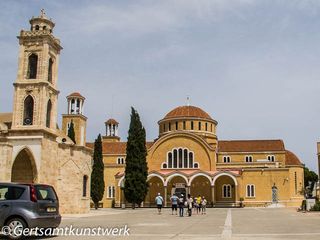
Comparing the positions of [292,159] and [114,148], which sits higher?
[114,148]

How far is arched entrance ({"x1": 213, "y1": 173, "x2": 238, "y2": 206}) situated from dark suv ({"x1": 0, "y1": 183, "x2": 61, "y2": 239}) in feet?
145

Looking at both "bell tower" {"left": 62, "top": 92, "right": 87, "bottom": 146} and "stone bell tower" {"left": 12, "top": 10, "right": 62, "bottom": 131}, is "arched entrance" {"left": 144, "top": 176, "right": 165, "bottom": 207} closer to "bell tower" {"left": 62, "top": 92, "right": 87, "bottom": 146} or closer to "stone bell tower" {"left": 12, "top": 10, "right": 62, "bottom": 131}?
"bell tower" {"left": 62, "top": 92, "right": 87, "bottom": 146}

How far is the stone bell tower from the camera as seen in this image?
29.5m

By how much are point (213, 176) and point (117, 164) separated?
15.1m

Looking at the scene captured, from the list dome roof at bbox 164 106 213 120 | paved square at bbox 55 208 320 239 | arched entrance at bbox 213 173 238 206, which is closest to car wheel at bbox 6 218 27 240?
paved square at bbox 55 208 320 239

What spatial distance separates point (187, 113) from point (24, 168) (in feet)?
120

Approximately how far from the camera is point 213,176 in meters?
53.6

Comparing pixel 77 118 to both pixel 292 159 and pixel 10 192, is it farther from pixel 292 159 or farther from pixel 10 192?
pixel 10 192

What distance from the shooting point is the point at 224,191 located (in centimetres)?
5659

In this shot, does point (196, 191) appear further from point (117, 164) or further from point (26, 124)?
point (26, 124)

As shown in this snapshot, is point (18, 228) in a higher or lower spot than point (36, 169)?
lower

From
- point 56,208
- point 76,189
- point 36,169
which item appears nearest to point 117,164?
point 76,189

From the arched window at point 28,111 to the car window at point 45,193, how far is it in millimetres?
16787

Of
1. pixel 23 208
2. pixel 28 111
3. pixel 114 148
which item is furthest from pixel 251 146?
pixel 23 208
